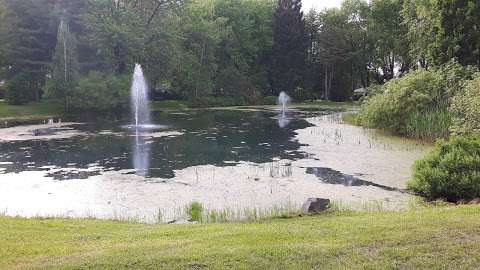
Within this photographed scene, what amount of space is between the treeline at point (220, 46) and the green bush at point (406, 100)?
14.5 feet

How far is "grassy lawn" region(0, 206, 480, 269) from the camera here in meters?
5.36

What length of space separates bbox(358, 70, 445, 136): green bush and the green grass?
76.7 feet

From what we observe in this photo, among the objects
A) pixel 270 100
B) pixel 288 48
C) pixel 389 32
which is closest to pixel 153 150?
pixel 270 100

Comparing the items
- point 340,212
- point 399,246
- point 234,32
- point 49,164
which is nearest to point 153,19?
point 234,32

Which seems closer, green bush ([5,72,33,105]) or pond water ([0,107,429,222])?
pond water ([0,107,429,222])

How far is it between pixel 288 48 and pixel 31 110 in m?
35.2

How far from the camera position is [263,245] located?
5996 mm

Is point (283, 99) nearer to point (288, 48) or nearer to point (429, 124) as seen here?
point (288, 48)

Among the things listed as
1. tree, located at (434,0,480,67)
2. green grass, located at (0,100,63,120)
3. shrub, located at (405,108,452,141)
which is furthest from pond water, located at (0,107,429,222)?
green grass, located at (0,100,63,120)

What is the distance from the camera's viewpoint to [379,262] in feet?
17.7

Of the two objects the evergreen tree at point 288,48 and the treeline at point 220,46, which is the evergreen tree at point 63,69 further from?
the evergreen tree at point 288,48

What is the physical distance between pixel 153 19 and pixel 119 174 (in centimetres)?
3501

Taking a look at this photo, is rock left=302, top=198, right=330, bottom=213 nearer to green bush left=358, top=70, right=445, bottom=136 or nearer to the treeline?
green bush left=358, top=70, right=445, bottom=136

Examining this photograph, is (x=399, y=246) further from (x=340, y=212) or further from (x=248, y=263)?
(x=340, y=212)
